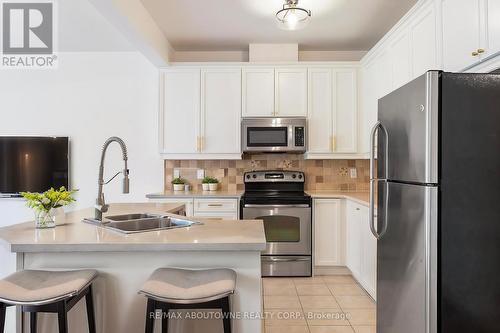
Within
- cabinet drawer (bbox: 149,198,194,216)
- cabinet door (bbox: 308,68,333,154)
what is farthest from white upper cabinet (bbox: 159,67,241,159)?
cabinet door (bbox: 308,68,333,154)

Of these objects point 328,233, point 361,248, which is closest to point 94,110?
point 328,233

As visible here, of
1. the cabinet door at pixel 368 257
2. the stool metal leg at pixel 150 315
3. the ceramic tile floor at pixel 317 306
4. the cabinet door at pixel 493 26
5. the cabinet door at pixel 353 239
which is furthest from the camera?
the cabinet door at pixel 353 239

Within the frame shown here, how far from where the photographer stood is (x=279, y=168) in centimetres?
404

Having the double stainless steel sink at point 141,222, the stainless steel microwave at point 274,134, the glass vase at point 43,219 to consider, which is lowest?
the double stainless steel sink at point 141,222

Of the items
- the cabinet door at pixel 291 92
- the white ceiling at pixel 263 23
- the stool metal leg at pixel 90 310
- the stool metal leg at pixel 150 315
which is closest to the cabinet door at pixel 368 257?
the cabinet door at pixel 291 92

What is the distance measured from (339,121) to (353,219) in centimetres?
115

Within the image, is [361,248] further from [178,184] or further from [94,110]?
[94,110]

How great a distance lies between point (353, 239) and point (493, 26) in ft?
7.29

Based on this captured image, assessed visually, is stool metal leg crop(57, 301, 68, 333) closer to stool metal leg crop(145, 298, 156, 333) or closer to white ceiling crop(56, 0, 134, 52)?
stool metal leg crop(145, 298, 156, 333)

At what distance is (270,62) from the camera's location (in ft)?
12.3

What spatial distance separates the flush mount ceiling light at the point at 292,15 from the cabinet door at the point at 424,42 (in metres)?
0.81

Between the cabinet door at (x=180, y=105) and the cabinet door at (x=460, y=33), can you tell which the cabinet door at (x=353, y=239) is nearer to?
the cabinet door at (x=460, y=33)

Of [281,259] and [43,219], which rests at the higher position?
[43,219]

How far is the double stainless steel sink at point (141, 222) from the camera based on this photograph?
6.16 feet
